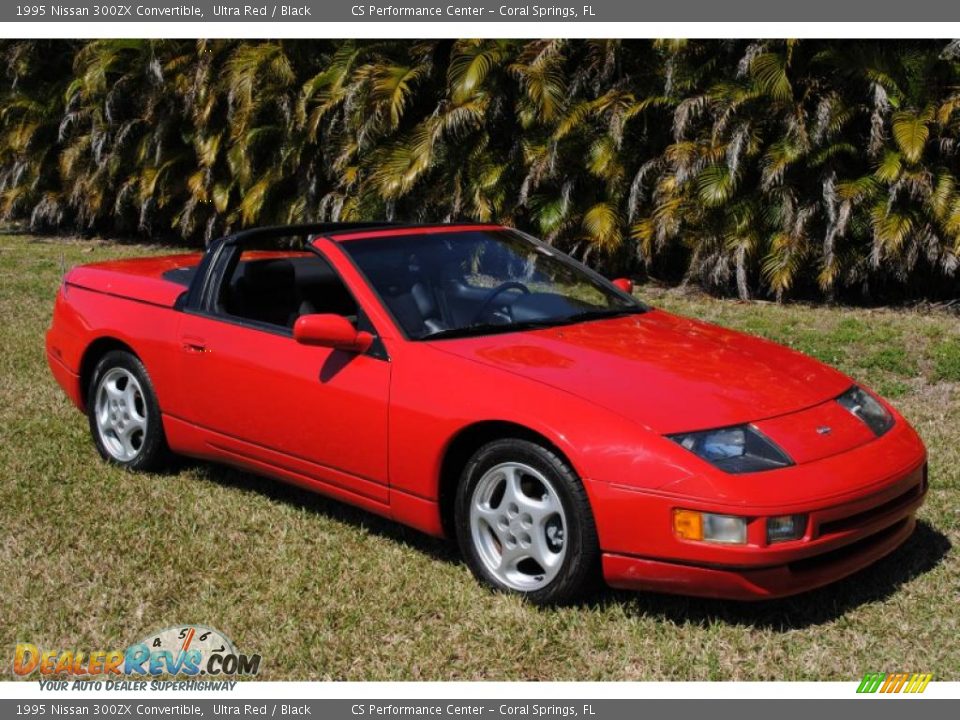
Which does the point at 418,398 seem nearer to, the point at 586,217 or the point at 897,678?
the point at 897,678

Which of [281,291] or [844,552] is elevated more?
[281,291]

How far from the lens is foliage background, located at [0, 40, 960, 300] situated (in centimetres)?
1035

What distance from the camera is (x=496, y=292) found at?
509 centimetres

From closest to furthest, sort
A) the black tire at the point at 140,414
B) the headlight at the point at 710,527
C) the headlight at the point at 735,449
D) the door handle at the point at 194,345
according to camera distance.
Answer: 1. the headlight at the point at 710,527
2. the headlight at the point at 735,449
3. the door handle at the point at 194,345
4. the black tire at the point at 140,414

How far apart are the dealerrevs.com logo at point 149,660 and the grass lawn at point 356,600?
0.19ft

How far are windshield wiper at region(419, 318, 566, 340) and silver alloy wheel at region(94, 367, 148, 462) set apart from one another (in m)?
1.95

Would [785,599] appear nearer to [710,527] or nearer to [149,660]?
[710,527]

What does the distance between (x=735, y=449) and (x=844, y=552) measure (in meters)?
0.58

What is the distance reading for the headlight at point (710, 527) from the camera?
3783 millimetres

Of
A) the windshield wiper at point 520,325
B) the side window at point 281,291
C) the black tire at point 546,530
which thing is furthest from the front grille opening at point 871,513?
the side window at point 281,291

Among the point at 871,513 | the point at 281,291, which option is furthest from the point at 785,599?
the point at 281,291

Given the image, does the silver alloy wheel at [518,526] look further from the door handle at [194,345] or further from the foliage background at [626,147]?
the foliage background at [626,147]

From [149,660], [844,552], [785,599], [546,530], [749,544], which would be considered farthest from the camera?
[785,599]

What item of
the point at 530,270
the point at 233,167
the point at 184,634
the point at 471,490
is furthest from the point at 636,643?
the point at 233,167
